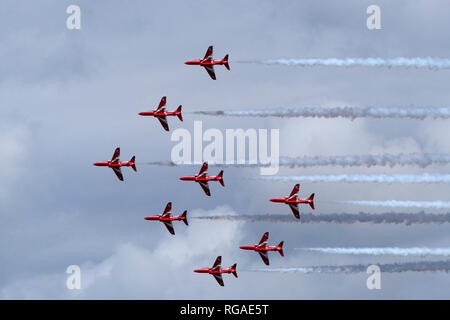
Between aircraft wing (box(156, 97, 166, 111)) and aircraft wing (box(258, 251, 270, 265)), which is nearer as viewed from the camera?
aircraft wing (box(258, 251, 270, 265))

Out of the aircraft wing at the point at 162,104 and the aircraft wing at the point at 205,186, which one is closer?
the aircraft wing at the point at 205,186

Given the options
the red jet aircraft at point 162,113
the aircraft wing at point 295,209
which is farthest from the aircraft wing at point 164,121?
the aircraft wing at point 295,209

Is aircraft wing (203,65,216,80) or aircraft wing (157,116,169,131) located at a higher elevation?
aircraft wing (203,65,216,80)

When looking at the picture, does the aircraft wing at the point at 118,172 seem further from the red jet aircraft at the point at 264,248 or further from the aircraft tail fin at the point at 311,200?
the aircraft tail fin at the point at 311,200

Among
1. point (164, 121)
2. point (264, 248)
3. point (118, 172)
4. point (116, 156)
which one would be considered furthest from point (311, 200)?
point (116, 156)

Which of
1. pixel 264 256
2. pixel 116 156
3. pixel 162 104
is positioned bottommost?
pixel 264 256

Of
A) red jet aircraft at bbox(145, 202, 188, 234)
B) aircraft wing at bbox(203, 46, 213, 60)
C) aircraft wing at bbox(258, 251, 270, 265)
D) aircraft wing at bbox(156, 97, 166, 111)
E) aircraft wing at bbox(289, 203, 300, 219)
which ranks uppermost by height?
aircraft wing at bbox(203, 46, 213, 60)

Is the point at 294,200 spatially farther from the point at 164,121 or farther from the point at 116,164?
the point at 116,164

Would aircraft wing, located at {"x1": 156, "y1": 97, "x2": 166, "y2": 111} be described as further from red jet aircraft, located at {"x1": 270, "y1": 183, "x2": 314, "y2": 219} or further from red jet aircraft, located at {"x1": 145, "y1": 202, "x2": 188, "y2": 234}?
red jet aircraft, located at {"x1": 270, "y1": 183, "x2": 314, "y2": 219}

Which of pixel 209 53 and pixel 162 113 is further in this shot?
pixel 162 113

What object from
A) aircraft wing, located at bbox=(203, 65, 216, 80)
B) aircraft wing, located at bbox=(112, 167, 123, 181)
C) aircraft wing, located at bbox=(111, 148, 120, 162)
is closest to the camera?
aircraft wing, located at bbox=(203, 65, 216, 80)

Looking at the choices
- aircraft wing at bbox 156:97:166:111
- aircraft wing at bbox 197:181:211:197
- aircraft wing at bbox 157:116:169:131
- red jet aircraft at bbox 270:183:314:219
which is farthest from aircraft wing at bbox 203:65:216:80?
red jet aircraft at bbox 270:183:314:219
